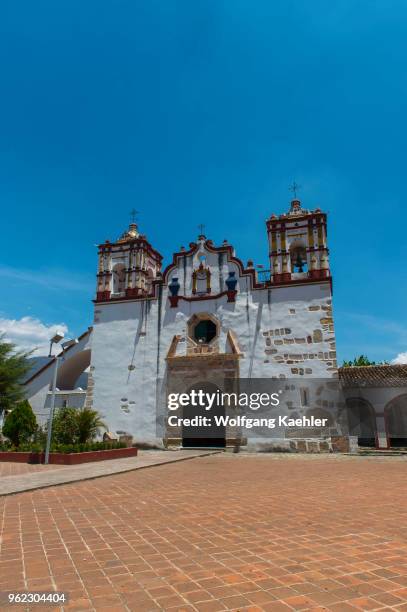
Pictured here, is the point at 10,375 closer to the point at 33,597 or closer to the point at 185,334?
the point at 185,334

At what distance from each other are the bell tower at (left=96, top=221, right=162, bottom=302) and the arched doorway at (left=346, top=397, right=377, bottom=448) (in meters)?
11.5

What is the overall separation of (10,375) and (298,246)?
14.0m

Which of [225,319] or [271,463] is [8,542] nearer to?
[271,463]

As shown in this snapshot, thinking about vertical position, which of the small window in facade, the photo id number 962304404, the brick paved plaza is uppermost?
the small window in facade

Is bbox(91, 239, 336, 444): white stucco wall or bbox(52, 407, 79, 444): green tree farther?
bbox(91, 239, 336, 444): white stucco wall

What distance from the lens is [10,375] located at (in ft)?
59.8

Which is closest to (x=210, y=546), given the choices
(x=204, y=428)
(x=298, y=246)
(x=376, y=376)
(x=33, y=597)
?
(x=33, y=597)

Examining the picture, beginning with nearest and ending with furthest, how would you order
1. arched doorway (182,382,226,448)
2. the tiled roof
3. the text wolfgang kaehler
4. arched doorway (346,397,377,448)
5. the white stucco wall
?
1. the text wolfgang kaehler
2. the white stucco wall
3. arched doorway (182,382,226,448)
4. the tiled roof
5. arched doorway (346,397,377,448)

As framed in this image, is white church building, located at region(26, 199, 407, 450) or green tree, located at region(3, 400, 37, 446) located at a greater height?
white church building, located at region(26, 199, 407, 450)

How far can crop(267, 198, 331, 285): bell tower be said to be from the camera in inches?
663

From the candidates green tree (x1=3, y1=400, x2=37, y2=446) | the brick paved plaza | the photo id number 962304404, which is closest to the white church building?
green tree (x1=3, y1=400, x2=37, y2=446)

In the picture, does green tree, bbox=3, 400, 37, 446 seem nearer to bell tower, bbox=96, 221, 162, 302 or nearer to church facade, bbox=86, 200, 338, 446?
church facade, bbox=86, 200, 338, 446

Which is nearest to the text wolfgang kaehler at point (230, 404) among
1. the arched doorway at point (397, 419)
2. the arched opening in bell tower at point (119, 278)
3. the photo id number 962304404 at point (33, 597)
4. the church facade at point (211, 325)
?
the church facade at point (211, 325)

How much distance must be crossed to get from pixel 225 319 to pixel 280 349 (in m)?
2.63
